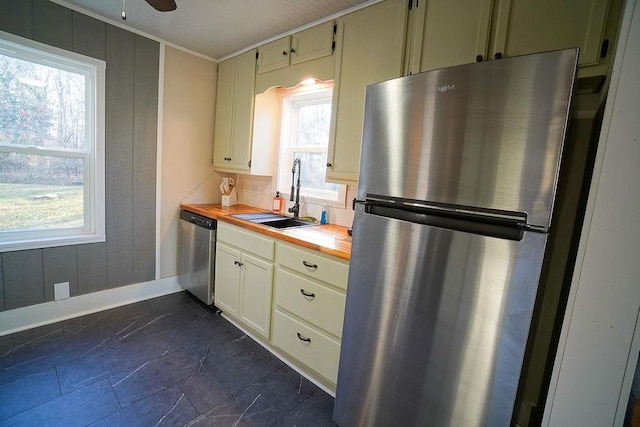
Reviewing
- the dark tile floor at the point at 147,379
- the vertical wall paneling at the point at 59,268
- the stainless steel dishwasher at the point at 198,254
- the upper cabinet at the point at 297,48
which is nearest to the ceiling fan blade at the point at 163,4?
the upper cabinet at the point at 297,48

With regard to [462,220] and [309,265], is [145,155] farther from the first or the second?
[462,220]

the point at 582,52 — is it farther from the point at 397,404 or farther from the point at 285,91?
the point at 285,91

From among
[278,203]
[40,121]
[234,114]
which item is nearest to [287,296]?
[278,203]

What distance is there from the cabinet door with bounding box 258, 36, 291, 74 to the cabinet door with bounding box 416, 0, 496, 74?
108cm

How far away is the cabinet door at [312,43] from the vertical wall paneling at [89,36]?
1520 millimetres

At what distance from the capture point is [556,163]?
2.69ft

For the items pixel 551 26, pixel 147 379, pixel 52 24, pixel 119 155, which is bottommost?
pixel 147 379

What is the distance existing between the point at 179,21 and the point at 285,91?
0.98 meters

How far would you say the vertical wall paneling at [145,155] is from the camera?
8.13 ft


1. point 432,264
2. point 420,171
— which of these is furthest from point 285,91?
point 432,264

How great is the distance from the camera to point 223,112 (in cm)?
289

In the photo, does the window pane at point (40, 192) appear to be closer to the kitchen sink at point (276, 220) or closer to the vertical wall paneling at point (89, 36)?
the vertical wall paneling at point (89, 36)

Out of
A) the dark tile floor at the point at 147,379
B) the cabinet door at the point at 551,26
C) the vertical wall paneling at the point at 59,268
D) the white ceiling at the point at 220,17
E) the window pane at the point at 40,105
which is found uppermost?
the white ceiling at the point at 220,17

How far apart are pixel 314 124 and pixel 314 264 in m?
1.45
